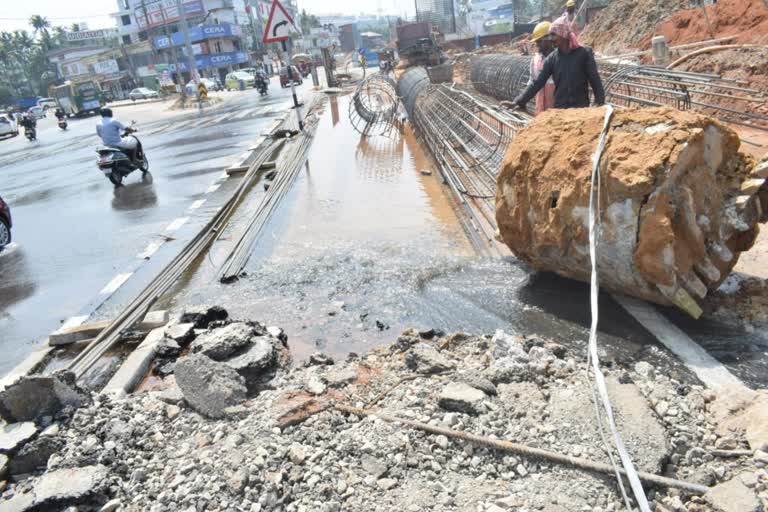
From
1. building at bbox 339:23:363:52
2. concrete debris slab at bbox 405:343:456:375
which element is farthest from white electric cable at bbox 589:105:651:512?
building at bbox 339:23:363:52

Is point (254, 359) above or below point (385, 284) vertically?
above

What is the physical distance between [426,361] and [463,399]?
50 cm

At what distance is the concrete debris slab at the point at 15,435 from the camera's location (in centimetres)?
297

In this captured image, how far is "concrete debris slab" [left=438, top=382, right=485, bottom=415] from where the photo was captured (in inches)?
107

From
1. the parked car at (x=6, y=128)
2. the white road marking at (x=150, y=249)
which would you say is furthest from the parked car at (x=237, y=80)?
the white road marking at (x=150, y=249)

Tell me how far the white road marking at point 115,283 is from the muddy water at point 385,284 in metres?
0.82

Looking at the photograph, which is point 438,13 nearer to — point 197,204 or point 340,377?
point 197,204

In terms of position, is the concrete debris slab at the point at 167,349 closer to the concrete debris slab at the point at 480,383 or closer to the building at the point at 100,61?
the concrete debris slab at the point at 480,383

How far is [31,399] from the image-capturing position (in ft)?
10.6

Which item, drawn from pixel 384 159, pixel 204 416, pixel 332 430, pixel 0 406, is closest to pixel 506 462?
pixel 332 430

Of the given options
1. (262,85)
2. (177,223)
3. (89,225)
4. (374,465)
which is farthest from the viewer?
(262,85)

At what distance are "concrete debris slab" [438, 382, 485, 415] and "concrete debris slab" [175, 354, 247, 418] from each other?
1.20 metres

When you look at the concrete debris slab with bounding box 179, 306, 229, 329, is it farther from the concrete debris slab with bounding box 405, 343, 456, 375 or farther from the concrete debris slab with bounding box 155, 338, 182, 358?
the concrete debris slab with bounding box 405, 343, 456, 375

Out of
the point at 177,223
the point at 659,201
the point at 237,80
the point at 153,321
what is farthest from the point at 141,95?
the point at 659,201
